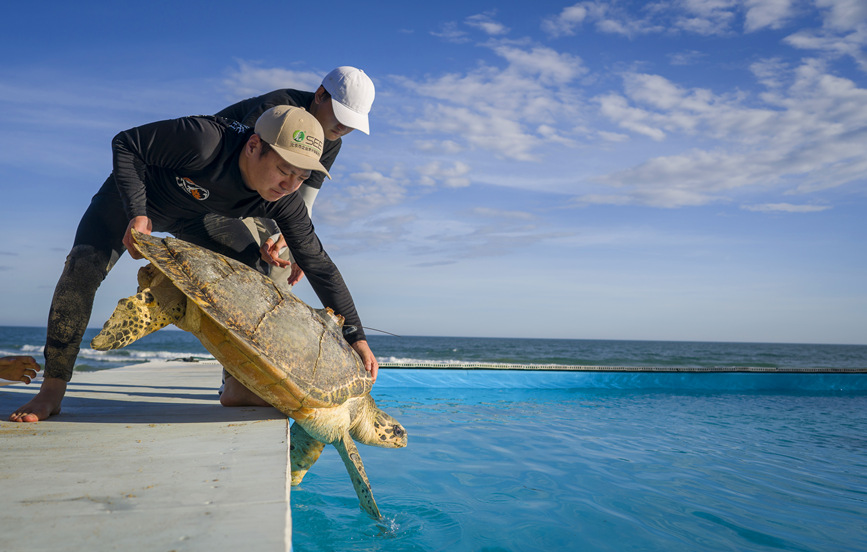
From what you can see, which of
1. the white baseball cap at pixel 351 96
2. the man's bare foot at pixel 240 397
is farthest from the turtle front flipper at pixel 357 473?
the white baseball cap at pixel 351 96

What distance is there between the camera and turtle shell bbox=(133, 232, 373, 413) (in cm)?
217

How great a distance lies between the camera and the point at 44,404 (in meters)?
2.42

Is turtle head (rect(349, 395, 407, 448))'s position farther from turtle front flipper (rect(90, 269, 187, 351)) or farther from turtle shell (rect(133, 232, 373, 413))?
turtle front flipper (rect(90, 269, 187, 351))

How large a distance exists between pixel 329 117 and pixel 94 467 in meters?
2.47

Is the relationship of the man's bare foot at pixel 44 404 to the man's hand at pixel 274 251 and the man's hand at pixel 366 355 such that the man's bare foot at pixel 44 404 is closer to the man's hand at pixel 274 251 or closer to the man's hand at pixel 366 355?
the man's hand at pixel 274 251

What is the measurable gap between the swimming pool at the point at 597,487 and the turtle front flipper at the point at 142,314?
4.48 ft

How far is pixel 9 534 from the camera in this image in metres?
1.17

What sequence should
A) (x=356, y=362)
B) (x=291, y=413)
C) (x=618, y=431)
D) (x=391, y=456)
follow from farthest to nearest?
(x=618, y=431)
(x=391, y=456)
(x=356, y=362)
(x=291, y=413)

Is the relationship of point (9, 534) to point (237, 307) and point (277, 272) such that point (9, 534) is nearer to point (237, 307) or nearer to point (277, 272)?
point (237, 307)

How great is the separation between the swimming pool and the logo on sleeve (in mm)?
1927

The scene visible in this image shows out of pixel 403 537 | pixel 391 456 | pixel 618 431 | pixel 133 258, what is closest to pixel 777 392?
pixel 618 431

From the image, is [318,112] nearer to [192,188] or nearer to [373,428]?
[192,188]

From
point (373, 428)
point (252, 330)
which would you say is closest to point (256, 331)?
point (252, 330)

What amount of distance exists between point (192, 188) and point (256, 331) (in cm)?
94
